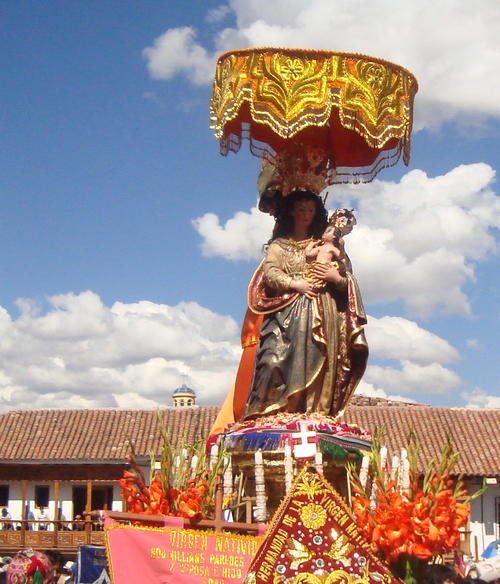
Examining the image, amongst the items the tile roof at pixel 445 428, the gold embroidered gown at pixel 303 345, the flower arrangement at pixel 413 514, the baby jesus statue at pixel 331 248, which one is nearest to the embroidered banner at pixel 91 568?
the gold embroidered gown at pixel 303 345

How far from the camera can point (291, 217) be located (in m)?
11.5

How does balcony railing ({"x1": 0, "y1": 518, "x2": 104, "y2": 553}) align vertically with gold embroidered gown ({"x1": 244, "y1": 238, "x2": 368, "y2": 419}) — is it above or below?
below

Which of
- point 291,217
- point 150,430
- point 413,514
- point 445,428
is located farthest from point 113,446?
point 413,514

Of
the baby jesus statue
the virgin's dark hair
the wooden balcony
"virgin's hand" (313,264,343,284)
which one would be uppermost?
the virgin's dark hair

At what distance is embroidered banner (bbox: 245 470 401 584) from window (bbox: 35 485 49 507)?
2714 centimetres

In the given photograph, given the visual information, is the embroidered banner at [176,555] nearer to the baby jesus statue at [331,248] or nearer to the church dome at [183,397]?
the baby jesus statue at [331,248]

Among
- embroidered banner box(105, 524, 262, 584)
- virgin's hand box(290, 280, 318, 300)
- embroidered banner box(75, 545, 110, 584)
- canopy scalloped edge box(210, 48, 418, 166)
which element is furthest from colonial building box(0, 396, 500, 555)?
embroidered banner box(105, 524, 262, 584)

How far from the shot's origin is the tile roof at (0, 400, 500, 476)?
30.9 m

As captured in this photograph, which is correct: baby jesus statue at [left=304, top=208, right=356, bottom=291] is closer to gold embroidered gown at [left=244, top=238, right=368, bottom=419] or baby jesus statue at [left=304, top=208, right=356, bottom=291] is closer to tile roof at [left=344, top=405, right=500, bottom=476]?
gold embroidered gown at [left=244, top=238, right=368, bottom=419]

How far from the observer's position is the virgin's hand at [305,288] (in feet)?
35.1

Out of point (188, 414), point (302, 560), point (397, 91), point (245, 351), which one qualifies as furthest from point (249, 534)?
point (188, 414)

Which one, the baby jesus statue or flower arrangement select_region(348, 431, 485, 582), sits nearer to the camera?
flower arrangement select_region(348, 431, 485, 582)

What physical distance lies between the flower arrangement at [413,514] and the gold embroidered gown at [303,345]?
3.35m

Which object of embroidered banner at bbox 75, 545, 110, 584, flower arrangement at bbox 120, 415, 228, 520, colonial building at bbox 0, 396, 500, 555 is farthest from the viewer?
colonial building at bbox 0, 396, 500, 555
